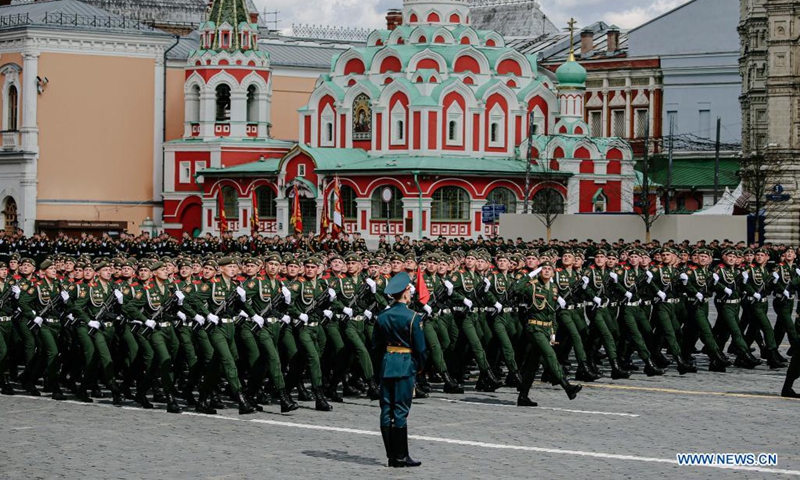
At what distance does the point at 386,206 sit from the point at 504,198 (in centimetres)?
510

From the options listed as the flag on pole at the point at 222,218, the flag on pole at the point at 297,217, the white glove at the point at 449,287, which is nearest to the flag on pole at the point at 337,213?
the flag on pole at the point at 297,217

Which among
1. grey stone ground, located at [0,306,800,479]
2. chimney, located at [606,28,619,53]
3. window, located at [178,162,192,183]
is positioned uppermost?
chimney, located at [606,28,619,53]

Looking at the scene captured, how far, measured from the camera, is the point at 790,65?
5481 centimetres

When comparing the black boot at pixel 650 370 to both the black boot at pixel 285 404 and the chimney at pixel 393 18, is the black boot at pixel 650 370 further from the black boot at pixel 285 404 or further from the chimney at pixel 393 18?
the chimney at pixel 393 18

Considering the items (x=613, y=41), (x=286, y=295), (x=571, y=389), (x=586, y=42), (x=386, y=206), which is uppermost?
(x=586, y=42)

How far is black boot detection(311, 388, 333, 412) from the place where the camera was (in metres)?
18.4

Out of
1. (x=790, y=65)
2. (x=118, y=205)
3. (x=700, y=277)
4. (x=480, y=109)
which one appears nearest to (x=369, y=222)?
(x=480, y=109)

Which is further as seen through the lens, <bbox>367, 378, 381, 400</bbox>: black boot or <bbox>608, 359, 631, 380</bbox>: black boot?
<bbox>608, 359, 631, 380</bbox>: black boot

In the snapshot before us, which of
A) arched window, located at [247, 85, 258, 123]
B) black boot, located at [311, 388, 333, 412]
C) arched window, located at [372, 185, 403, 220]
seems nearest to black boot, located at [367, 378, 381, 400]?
black boot, located at [311, 388, 333, 412]

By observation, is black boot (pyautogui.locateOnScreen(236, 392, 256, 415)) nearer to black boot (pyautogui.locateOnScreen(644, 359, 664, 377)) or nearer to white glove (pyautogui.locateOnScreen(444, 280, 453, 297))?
white glove (pyautogui.locateOnScreen(444, 280, 453, 297))

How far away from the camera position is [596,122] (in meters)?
85.4

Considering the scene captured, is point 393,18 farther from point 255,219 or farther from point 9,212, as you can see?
point 255,219

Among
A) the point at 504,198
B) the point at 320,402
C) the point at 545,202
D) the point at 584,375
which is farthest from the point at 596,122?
the point at 320,402

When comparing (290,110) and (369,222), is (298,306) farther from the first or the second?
(290,110)
